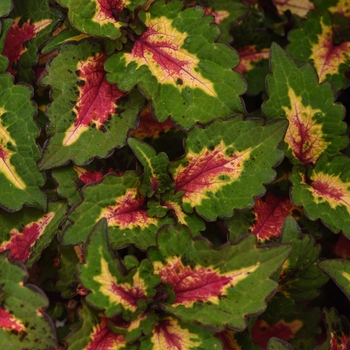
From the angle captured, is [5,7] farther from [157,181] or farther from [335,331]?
[335,331]

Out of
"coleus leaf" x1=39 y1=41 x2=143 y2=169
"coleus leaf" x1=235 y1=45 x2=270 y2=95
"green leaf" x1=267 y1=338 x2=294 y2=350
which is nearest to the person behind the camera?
"green leaf" x1=267 y1=338 x2=294 y2=350

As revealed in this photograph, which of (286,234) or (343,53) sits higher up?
(343,53)

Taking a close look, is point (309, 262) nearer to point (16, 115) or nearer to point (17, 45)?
point (16, 115)

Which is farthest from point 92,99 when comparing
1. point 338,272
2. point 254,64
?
point 338,272

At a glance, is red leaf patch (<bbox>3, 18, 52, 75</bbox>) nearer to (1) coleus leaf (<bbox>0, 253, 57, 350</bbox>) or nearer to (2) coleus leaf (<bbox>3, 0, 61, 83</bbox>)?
(2) coleus leaf (<bbox>3, 0, 61, 83</bbox>)

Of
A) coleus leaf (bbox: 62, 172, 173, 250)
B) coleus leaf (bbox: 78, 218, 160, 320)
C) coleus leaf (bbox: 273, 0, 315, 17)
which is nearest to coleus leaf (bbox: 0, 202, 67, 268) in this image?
coleus leaf (bbox: 62, 172, 173, 250)

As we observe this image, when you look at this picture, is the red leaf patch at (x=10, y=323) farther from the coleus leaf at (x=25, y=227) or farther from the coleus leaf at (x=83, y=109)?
the coleus leaf at (x=83, y=109)

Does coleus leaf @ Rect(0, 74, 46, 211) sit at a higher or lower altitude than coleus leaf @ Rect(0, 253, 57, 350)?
higher

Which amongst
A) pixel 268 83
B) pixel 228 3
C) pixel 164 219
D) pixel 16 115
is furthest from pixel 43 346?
pixel 228 3
